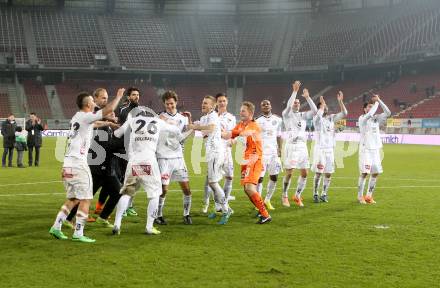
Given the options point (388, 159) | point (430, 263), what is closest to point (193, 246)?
point (430, 263)

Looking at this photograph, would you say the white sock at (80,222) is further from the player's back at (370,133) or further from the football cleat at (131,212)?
the player's back at (370,133)

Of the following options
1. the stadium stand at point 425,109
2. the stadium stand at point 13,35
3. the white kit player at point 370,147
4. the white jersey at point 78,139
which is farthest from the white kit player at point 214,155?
the stadium stand at point 13,35

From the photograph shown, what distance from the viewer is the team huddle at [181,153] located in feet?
26.8

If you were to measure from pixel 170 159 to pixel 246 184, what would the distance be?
149 cm

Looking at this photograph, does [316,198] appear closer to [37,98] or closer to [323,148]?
[323,148]

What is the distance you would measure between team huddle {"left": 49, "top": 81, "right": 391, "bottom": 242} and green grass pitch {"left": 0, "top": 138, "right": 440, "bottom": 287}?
42 cm

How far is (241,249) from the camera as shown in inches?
300

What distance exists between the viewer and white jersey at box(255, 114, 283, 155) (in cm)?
1180

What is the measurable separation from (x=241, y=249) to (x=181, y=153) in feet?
9.32

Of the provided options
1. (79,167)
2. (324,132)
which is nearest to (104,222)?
(79,167)

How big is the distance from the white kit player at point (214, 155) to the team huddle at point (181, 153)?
0.02 meters

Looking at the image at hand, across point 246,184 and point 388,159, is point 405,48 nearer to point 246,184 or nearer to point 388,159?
point 388,159

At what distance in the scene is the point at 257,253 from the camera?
7383 mm

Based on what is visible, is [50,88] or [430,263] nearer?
[430,263]
